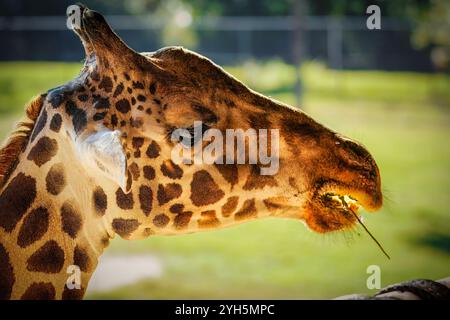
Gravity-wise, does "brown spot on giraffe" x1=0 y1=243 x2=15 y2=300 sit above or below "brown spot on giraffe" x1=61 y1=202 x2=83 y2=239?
below

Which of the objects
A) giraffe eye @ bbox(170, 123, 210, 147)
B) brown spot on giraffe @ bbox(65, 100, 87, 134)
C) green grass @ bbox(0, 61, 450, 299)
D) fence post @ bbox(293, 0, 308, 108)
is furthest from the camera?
fence post @ bbox(293, 0, 308, 108)

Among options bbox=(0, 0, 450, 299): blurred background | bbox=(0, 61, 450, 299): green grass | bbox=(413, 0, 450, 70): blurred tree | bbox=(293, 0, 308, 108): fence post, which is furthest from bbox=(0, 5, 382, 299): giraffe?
bbox=(413, 0, 450, 70): blurred tree

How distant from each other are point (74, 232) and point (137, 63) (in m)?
0.60

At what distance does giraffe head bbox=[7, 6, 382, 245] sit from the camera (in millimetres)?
2346

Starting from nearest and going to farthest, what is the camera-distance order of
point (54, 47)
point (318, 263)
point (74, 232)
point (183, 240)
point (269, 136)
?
point (74, 232)
point (269, 136)
point (318, 263)
point (183, 240)
point (54, 47)

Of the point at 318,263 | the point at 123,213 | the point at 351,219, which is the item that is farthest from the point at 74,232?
the point at 318,263

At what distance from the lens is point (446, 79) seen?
23344 millimetres

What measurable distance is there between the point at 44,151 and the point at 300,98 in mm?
15300

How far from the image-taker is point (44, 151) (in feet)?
7.70

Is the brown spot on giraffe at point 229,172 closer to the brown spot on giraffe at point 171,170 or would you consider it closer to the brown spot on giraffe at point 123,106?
the brown spot on giraffe at point 171,170

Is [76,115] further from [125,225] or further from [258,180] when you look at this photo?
[258,180]

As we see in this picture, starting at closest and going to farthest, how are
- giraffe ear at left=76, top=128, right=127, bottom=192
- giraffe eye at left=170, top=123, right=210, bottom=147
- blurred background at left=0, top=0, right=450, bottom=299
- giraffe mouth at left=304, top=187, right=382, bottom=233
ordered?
giraffe ear at left=76, top=128, right=127, bottom=192
giraffe eye at left=170, top=123, right=210, bottom=147
giraffe mouth at left=304, top=187, right=382, bottom=233
blurred background at left=0, top=0, right=450, bottom=299

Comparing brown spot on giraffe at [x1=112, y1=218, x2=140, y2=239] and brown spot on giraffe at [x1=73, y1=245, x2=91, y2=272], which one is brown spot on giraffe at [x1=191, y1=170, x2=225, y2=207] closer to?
brown spot on giraffe at [x1=112, y1=218, x2=140, y2=239]
